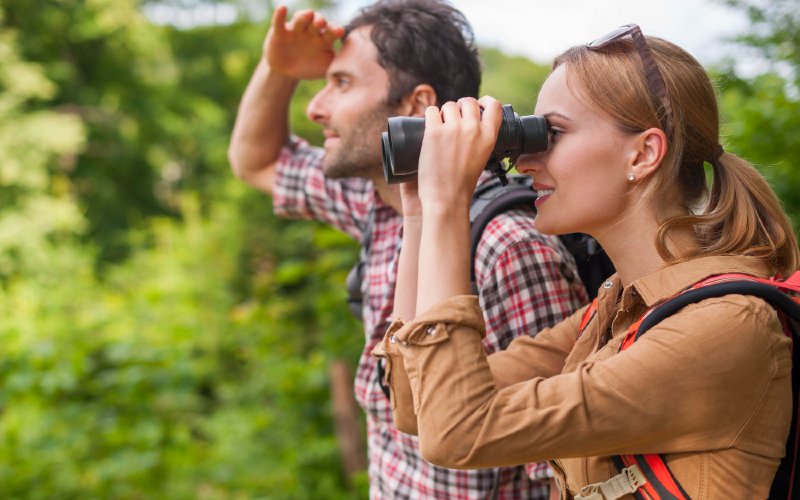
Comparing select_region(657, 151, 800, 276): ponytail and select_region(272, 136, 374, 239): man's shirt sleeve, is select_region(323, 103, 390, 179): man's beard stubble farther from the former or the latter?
select_region(657, 151, 800, 276): ponytail

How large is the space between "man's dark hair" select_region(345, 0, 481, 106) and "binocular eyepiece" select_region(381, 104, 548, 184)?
822mm

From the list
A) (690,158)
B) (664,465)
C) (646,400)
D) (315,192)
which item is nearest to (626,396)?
(646,400)

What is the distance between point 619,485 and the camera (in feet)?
3.83

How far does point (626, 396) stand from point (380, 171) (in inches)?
47.6

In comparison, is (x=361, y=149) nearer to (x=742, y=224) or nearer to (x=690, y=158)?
(x=690, y=158)

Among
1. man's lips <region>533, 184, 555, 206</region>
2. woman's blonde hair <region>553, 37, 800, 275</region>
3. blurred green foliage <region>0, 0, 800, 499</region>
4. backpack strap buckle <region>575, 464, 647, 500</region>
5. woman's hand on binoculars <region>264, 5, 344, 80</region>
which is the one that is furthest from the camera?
blurred green foliage <region>0, 0, 800, 499</region>

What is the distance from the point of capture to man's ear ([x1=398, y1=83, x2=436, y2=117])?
216 centimetres

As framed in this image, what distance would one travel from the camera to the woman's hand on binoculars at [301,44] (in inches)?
92.7

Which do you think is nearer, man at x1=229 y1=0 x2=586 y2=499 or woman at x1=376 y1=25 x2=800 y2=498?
woman at x1=376 y1=25 x2=800 y2=498

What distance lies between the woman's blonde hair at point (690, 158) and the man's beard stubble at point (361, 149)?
2.74 feet

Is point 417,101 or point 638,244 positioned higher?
point 417,101

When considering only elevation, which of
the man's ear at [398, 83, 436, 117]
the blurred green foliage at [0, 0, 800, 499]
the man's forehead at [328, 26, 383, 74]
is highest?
the man's forehead at [328, 26, 383, 74]

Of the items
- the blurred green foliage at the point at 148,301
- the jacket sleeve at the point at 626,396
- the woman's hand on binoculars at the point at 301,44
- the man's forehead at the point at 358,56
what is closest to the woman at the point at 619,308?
the jacket sleeve at the point at 626,396

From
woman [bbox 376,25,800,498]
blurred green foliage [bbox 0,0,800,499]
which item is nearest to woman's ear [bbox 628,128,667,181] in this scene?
woman [bbox 376,25,800,498]
